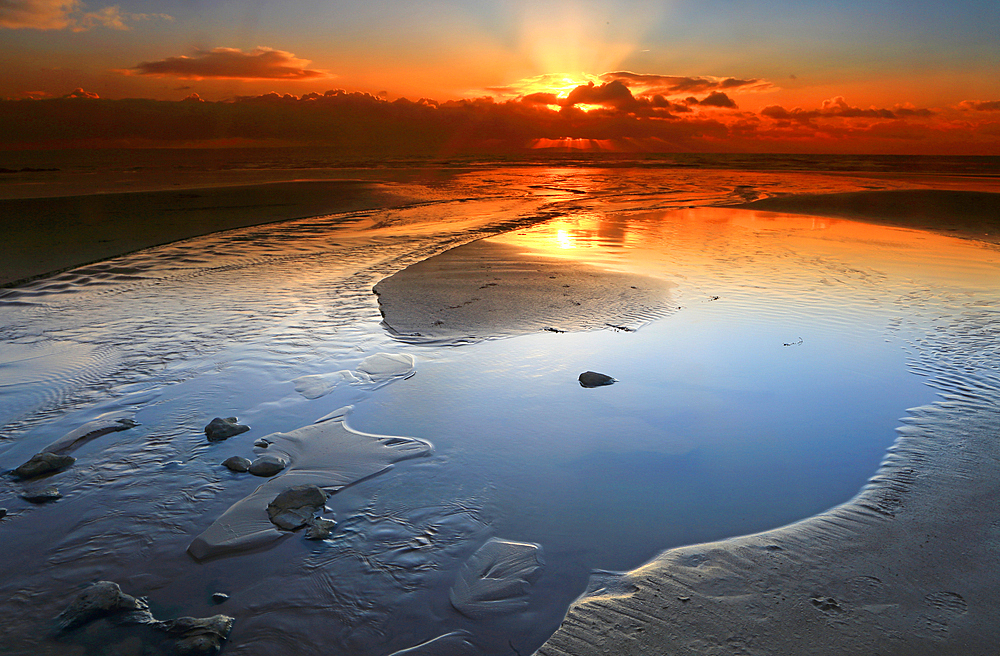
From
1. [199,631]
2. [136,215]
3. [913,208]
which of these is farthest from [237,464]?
[913,208]

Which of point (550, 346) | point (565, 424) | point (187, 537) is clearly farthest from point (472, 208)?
point (187, 537)

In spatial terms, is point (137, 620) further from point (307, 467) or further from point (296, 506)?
point (307, 467)

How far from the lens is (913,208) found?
62.0 ft

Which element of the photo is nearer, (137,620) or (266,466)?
(137,620)

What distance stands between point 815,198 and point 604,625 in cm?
2434

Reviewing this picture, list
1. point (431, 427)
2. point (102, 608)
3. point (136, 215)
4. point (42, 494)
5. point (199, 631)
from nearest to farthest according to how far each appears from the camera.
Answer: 1. point (199, 631)
2. point (102, 608)
3. point (42, 494)
4. point (431, 427)
5. point (136, 215)

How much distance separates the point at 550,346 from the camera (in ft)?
20.0

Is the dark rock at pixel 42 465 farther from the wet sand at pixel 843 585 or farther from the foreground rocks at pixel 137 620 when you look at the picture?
the wet sand at pixel 843 585

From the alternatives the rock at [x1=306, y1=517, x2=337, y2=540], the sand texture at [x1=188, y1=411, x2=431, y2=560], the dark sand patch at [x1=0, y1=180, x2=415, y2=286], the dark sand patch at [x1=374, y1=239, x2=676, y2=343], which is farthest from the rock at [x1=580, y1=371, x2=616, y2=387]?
the dark sand patch at [x1=0, y1=180, x2=415, y2=286]

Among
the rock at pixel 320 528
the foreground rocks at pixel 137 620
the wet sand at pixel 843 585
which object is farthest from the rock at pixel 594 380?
the foreground rocks at pixel 137 620

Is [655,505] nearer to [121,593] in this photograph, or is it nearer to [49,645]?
[121,593]

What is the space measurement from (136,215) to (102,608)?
55.3 ft

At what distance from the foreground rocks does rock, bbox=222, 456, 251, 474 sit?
1113 millimetres

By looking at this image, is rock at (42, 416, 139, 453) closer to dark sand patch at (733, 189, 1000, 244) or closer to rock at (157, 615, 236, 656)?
rock at (157, 615, 236, 656)
